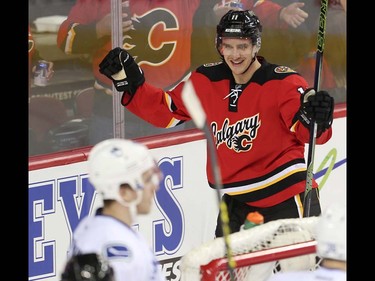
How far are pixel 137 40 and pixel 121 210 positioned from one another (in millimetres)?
2370

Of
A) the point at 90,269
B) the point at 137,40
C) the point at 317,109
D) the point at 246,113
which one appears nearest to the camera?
the point at 90,269

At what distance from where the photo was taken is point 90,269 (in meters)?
3.69

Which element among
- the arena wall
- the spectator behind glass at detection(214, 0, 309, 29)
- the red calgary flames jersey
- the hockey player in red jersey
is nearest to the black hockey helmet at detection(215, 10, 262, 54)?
the hockey player in red jersey

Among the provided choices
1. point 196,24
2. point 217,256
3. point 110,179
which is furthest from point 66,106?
point 110,179

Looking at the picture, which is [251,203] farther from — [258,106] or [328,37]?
[328,37]

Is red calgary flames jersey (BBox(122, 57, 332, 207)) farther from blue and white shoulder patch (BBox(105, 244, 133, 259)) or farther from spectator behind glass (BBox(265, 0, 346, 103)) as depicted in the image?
blue and white shoulder patch (BBox(105, 244, 133, 259))

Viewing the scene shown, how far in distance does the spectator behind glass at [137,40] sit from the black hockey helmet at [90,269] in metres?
2.22

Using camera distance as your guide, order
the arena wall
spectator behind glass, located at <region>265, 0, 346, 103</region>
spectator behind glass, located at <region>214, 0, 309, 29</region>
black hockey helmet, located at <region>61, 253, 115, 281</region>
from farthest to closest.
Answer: spectator behind glass, located at <region>265, 0, 346, 103</region> < spectator behind glass, located at <region>214, 0, 309, 29</region> < the arena wall < black hockey helmet, located at <region>61, 253, 115, 281</region>

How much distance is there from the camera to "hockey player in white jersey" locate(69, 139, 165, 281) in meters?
3.72

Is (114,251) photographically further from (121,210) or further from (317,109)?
(317,109)

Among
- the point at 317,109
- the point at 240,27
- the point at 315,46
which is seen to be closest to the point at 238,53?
the point at 240,27

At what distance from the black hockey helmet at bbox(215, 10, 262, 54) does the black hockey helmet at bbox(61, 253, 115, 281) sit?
1.82 metres

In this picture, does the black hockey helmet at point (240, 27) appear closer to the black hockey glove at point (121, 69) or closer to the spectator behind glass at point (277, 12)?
the black hockey glove at point (121, 69)

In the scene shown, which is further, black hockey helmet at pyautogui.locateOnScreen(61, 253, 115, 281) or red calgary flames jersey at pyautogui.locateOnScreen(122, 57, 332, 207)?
red calgary flames jersey at pyautogui.locateOnScreen(122, 57, 332, 207)
